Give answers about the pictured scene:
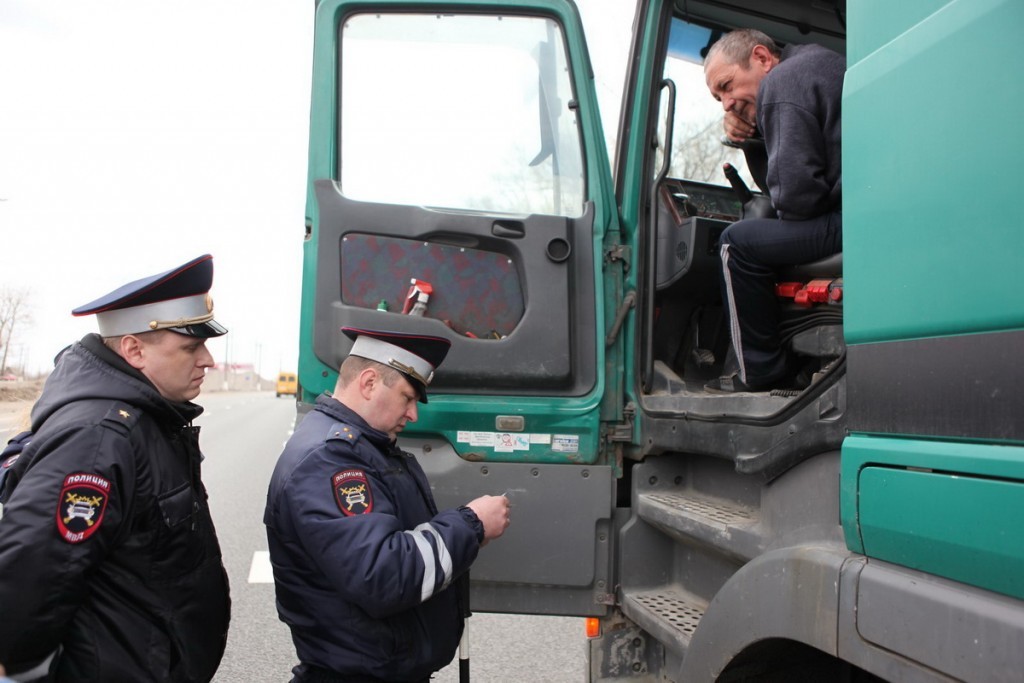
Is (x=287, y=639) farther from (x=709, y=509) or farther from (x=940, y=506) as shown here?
(x=940, y=506)

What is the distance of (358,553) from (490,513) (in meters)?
0.46

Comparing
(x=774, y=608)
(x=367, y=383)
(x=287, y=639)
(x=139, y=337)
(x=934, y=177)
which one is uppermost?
(x=934, y=177)

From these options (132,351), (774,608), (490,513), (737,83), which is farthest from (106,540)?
(737,83)

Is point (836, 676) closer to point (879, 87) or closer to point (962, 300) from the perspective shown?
point (962, 300)

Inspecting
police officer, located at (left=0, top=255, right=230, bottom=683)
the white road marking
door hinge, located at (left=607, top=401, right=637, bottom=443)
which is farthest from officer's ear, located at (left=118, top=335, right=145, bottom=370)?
the white road marking

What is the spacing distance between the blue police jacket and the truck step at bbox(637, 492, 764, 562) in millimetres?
602

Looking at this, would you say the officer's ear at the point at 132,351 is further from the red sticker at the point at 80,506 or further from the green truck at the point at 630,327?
the green truck at the point at 630,327

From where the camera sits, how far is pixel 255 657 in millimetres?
4422

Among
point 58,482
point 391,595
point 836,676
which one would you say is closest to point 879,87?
point 836,676

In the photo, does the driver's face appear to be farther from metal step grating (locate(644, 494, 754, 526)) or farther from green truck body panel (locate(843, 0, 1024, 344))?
metal step grating (locate(644, 494, 754, 526))

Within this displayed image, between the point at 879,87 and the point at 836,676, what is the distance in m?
1.33

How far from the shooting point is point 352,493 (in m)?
1.94

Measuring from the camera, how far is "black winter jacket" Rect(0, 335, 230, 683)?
1586mm

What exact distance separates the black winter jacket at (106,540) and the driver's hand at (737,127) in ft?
6.09
